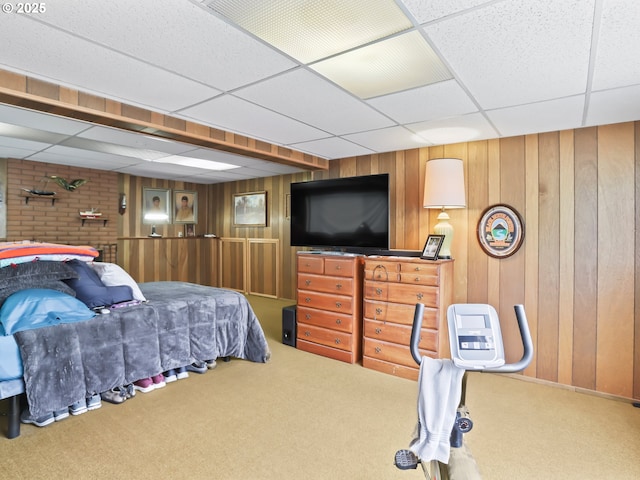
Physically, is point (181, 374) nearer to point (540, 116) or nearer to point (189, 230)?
point (540, 116)

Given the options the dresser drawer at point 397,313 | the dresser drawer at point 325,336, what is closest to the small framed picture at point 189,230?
the dresser drawer at point 325,336

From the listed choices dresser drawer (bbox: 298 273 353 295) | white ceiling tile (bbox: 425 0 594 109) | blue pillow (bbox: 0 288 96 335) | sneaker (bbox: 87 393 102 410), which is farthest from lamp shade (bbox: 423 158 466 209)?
sneaker (bbox: 87 393 102 410)

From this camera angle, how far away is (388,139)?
3824 mm

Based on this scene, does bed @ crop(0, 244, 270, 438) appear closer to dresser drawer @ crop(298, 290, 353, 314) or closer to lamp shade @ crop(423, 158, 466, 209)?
dresser drawer @ crop(298, 290, 353, 314)

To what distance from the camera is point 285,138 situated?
3900 millimetres

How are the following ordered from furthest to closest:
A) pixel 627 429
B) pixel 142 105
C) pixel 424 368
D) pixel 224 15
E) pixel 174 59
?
pixel 142 105, pixel 627 429, pixel 174 59, pixel 224 15, pixel 424 368

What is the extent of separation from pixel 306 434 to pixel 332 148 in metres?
3.07

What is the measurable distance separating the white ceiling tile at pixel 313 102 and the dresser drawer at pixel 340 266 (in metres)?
1.35

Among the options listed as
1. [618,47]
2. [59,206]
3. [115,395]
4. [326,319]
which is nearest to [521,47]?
[618,47]

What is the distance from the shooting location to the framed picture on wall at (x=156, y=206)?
6758 millimetres

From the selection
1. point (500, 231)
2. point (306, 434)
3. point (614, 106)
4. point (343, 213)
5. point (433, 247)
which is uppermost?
point (614, 106)

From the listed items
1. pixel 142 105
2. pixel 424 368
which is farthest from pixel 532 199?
pixel 142 105

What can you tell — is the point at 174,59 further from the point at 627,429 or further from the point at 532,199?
the point at 627,429

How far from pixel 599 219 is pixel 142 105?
3976 millimetres
